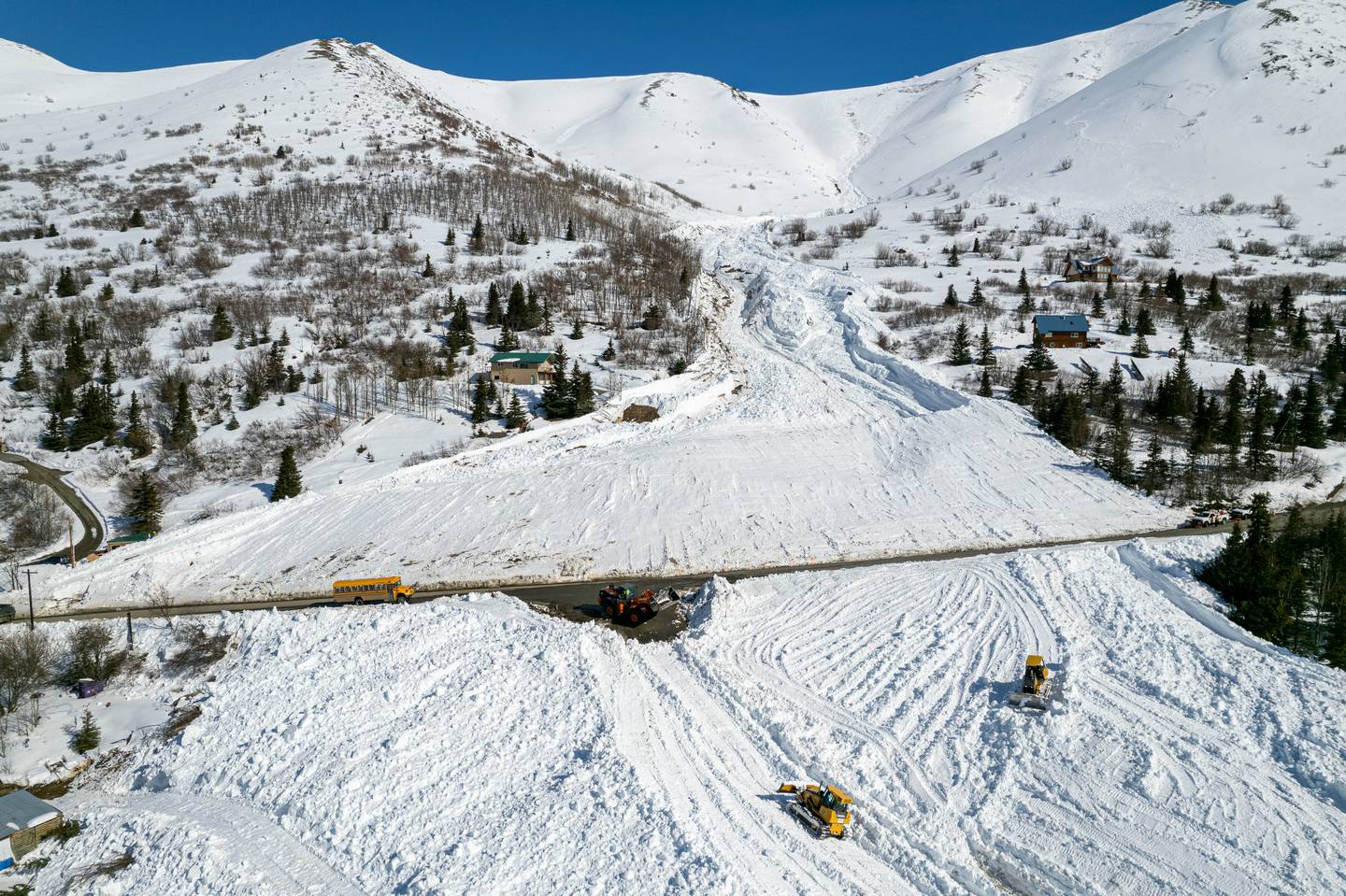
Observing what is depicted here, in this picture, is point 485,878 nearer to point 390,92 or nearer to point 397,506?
point 397,506

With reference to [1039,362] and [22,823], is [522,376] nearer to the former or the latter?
[1039,362]

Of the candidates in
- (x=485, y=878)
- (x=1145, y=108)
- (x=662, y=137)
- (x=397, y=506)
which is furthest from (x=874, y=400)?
(x=662, y=137)

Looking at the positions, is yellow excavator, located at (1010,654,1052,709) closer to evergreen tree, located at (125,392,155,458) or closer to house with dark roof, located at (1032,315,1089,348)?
house with dark roof, located at (1032,315,1089,348)

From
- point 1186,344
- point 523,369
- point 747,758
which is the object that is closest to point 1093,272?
point 1186,344

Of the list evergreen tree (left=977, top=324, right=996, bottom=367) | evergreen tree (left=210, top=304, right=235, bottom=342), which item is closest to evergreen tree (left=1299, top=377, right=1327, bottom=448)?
evergreen tree (left=977, top=324, right=996, bottom=367)

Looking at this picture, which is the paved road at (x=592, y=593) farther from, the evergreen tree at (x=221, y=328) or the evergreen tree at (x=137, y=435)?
the evergreen tree at (x=221, y=328)
